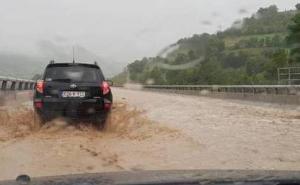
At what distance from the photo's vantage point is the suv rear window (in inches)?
518

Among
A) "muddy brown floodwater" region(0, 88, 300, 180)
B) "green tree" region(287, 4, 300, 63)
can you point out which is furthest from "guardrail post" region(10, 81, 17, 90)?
"green tree" region(287, 4, 300, 63)

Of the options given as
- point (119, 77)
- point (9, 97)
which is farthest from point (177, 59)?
point (9, 97)

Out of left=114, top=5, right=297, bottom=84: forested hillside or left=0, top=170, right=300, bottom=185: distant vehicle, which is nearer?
left=0, top=170, right=300, bottom=185: distant vehicle

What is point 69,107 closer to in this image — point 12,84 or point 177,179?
point 177,179

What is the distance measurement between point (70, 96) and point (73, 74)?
56 cm

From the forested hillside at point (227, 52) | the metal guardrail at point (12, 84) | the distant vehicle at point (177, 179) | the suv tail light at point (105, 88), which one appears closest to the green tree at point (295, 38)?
the forested hillside at point (227, 52)

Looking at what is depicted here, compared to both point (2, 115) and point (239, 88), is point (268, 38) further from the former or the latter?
point (2, 115)

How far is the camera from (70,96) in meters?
13.0

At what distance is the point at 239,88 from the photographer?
137ft

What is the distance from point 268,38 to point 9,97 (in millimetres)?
72766

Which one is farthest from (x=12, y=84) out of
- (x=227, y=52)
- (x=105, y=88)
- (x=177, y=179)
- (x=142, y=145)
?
(x=227, y=52)

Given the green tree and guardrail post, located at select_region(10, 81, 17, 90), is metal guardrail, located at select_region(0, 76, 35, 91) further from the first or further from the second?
the green tree

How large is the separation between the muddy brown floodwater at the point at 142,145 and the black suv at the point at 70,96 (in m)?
0.30

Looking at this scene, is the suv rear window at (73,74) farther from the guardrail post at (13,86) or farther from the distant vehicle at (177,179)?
the distant vehicle at (177,179)
